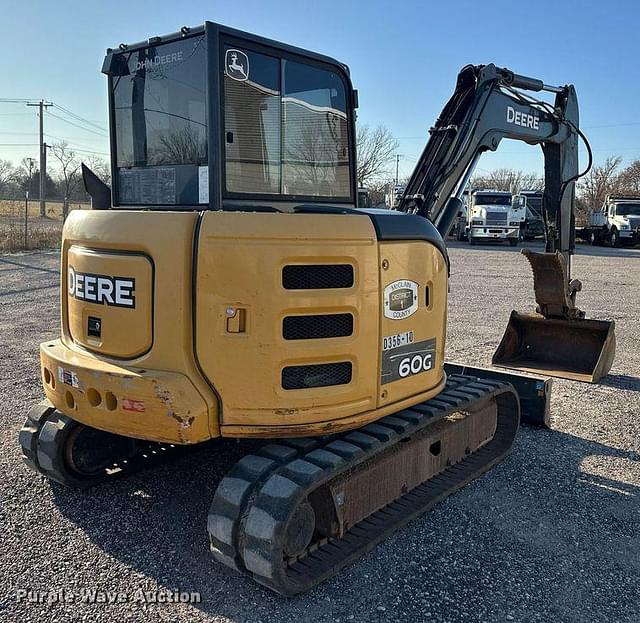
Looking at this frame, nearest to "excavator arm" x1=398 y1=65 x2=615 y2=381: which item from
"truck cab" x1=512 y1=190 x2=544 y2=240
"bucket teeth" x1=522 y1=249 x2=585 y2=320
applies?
"bucket teeth" x1=522 y1=249 x2=585 y2=320

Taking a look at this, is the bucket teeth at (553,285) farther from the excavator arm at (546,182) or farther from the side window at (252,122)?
the side window at (252,122)

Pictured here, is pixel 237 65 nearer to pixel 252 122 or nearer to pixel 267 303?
pixel 252 122

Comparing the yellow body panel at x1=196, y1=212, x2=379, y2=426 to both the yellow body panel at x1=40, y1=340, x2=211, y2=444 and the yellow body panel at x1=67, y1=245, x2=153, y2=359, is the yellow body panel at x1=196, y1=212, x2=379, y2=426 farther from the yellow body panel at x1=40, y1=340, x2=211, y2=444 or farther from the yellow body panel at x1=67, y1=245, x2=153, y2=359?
the yellow body panel at x1=67, y1=245, x2=153, y2=359

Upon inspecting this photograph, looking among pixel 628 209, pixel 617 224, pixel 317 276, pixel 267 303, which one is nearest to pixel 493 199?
pixel 617 224

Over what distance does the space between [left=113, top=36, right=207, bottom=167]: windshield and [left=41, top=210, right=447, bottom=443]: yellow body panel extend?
1.84ft

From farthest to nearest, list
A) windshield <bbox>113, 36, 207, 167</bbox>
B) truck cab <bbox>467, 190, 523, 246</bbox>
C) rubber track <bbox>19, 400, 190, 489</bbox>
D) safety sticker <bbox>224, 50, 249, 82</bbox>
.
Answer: truck cab <bbox>467, 190, 523, 246</bbox>
rubber track <bbox>19, 400, 190, 489</bbox>
windshield <bbox>113, 36, 207, 167</bbox>
safety sticker <bbox>224, 50, 249, 82</bbox>

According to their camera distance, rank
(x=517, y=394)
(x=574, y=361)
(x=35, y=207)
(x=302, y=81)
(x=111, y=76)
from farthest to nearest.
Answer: (x=35, y=207)
(x=574, y=361)
(x=517, y=394)
(x=111, y=76)
(x=302, y=81)

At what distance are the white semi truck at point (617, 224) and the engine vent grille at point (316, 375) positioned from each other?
30.5 metres

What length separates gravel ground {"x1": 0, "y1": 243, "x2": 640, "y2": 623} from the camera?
340 centimetres

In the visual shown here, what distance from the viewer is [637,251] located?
29.4 meters

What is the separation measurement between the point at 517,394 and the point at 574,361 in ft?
8.29

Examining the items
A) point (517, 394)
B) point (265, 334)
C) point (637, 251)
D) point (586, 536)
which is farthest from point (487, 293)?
point (637, 251)

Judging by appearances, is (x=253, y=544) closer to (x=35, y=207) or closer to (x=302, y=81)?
(x=302, y=81)

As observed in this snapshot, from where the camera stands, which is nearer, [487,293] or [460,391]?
[460,391]
